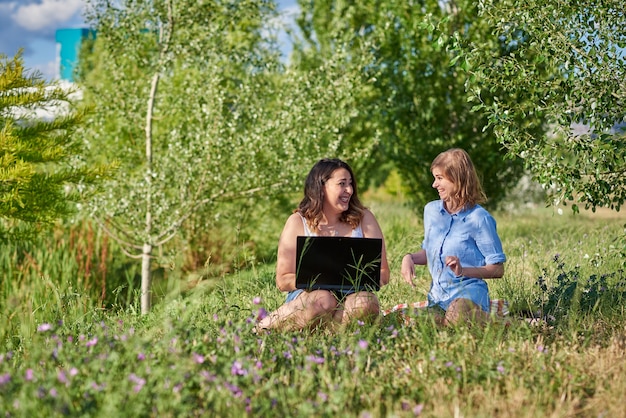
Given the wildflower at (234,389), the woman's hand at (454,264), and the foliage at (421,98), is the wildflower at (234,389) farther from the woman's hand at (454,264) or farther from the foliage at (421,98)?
the foliage at (421,98)

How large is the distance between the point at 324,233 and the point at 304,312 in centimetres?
76

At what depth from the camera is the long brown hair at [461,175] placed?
14.3ft

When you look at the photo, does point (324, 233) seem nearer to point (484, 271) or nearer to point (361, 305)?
point (361, 305)

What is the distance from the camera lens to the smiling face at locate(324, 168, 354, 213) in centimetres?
460

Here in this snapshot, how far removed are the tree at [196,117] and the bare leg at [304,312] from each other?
3.75 m

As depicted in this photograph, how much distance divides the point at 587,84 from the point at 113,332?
327 centimetres

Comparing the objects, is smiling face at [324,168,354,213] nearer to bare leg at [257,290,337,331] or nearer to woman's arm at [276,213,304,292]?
woman's arm at [276,213,304,292]

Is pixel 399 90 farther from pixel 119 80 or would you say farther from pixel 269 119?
pixel 119 80

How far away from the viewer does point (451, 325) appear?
157 inches

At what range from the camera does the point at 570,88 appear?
4660 mm

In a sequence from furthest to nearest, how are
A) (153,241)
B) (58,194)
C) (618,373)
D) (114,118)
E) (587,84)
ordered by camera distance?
(114,118), (153,241), (58,194), (587,84), (618,373)

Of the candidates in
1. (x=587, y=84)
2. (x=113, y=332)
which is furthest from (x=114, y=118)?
(x=587, y=84)

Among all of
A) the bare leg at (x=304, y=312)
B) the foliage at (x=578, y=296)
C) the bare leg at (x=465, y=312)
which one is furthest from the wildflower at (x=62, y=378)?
the foliage at (x=578, y=296)

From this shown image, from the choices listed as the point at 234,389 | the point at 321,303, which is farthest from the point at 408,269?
the point at 234,389
